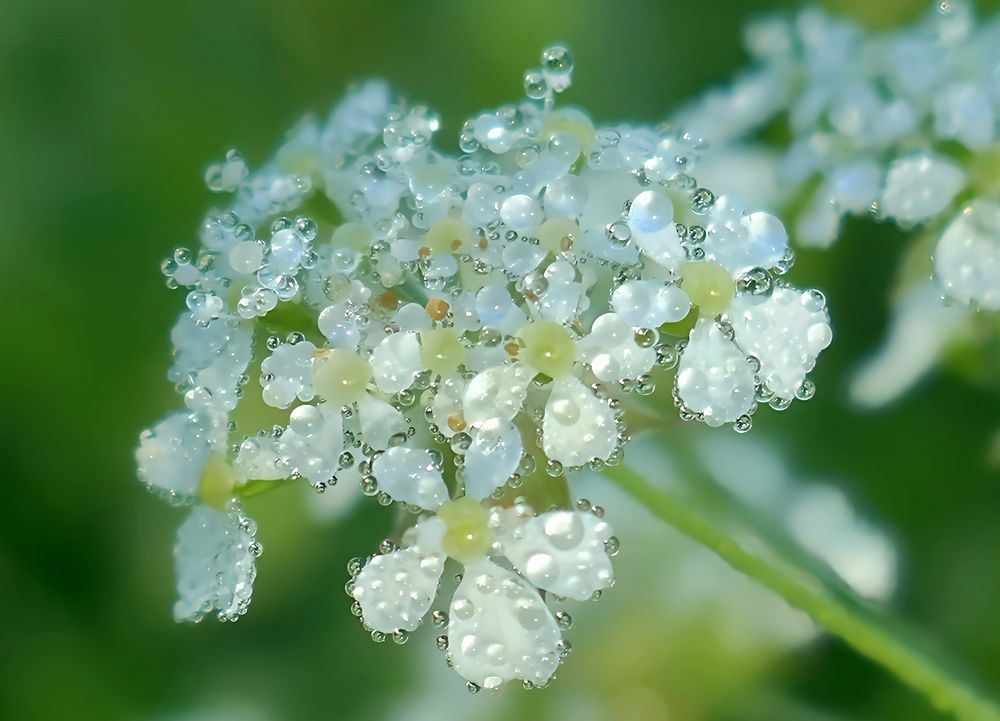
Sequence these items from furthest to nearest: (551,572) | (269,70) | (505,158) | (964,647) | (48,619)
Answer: (269,70) → (48,619) → (964,647) → (505,158) → (551,572)

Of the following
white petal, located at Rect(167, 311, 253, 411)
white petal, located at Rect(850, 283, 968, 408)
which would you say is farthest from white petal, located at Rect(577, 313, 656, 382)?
white petal, located at Rect(850, 283, 968, 408)

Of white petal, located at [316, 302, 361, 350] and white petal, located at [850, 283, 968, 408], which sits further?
white petal, located at [850, 283, 968, 408]

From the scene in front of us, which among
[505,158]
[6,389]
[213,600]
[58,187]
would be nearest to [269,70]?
[58,187]

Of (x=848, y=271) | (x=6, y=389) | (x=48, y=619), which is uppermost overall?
(x=848, y=271)

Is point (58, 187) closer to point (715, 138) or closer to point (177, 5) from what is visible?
point (177, 5)

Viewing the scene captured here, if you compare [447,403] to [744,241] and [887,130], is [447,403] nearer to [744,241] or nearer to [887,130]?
[744,241]

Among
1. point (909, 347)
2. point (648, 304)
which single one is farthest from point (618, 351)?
point (909, 347)

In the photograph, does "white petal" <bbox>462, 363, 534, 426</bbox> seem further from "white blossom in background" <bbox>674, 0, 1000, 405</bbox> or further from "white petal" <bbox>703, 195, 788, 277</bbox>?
"white blossom in background" <bbox>674, 0, 1000, 405</bbox>
